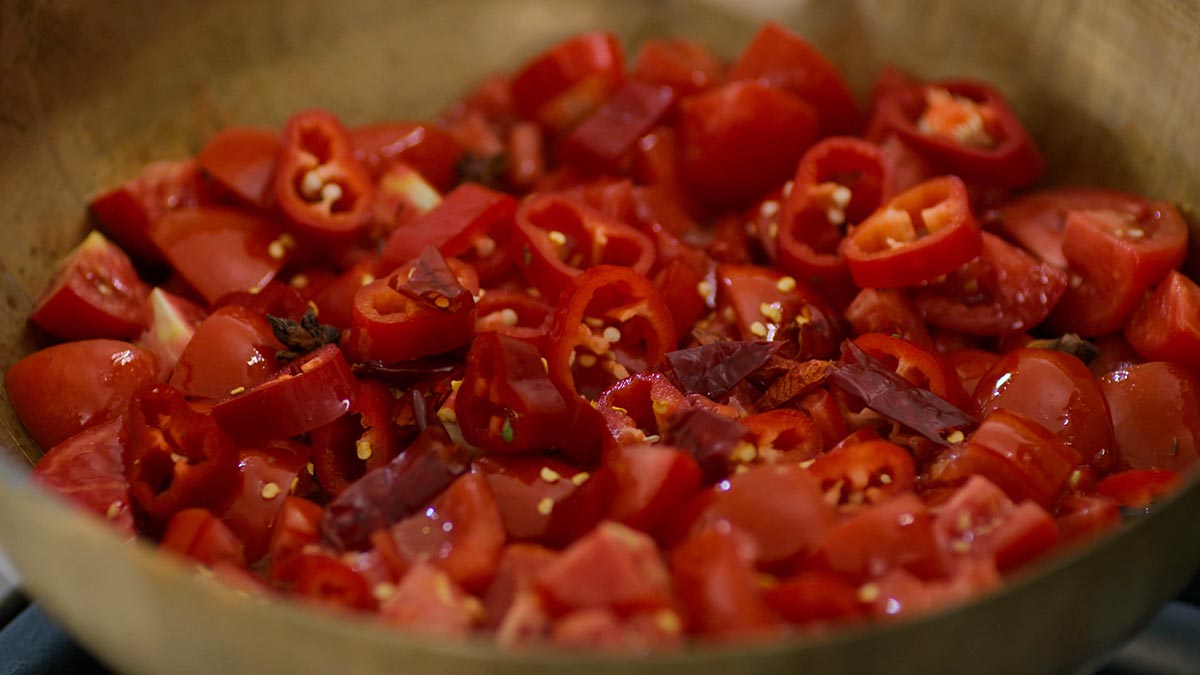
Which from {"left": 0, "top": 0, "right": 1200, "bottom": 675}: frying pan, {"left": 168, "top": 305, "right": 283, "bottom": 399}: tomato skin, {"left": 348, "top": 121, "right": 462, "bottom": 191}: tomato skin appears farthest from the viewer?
{"left": 348, "top": 121, "right": 462, "bottom": 191}: tomato skin

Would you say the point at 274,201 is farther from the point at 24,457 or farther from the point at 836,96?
the point at 836,96

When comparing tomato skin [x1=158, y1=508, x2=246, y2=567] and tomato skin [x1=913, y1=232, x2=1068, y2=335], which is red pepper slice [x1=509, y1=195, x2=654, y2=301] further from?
tomato skin [x1=158, y1=508, x2=246, y2=567]

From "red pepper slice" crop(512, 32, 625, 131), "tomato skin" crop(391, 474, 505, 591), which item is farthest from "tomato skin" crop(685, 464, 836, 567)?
"red pepper slice" crop(512, 32, 625, 131)

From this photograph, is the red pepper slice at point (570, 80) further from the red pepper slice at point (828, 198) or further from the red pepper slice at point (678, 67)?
the red pepper slice at point (828, 198)

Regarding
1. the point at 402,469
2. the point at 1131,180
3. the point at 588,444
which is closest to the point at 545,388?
the point at 588,444

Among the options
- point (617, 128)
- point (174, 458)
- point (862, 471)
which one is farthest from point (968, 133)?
point (174, 458)

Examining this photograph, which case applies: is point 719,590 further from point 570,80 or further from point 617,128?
point 570,80

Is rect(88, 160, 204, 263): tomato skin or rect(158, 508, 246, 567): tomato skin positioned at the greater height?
rect(88, 160, 204, 263): tomato skin
